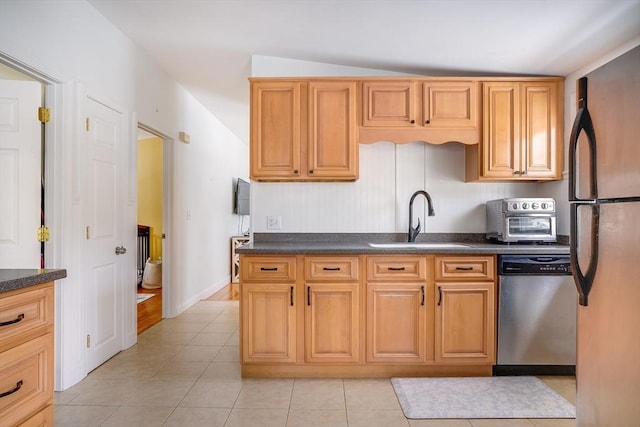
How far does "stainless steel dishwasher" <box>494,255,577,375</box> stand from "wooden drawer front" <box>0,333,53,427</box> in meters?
2.56

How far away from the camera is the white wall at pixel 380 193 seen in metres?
3.21

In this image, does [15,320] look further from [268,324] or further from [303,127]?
[303,127]

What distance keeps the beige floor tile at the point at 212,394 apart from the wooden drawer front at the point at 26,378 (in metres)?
0.98

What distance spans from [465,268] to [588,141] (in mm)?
1205

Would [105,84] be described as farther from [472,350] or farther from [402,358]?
[472,350]

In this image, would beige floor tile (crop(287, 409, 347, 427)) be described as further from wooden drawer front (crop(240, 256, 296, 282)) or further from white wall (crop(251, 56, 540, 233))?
white wall (crop(251, 56, 540, 233))

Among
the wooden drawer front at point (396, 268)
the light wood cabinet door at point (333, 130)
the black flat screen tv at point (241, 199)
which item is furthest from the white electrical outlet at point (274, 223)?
the black flat screen tv at point (241, 199)

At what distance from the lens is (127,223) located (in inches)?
125

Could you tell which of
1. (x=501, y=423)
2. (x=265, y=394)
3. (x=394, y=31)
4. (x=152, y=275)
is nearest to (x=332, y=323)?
(x=265, y=394)

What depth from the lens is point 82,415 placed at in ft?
6.91

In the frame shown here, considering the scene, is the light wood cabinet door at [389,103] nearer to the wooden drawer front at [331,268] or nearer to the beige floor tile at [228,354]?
the wooden drawer front at [331,268]

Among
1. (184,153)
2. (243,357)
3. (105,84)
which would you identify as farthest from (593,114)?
(184,153)

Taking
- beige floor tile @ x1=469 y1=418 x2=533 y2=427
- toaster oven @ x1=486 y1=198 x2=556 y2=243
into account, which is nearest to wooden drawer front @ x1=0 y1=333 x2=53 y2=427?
beige floor tile @ x1=469 y1=418 x2=533 y2=427

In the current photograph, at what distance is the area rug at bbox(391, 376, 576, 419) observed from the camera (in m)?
2.13
